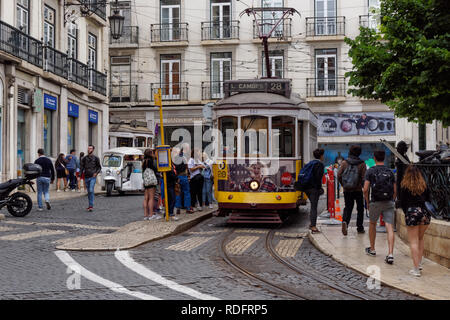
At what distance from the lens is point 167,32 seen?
37.7m

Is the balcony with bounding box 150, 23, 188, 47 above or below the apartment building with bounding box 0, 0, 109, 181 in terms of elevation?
above

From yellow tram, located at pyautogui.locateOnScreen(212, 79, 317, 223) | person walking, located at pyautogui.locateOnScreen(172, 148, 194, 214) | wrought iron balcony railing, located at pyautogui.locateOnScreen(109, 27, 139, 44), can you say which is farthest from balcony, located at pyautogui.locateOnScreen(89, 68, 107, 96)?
yellow tram, located at pyautogui.locateOnScreen(212, 79, 317, 223)

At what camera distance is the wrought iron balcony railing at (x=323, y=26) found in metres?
35.9

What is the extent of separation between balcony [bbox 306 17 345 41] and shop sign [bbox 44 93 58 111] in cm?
1511

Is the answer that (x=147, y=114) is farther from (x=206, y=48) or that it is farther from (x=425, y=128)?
(x=425, y=128)

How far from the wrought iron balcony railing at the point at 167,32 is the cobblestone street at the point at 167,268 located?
25.3 metres

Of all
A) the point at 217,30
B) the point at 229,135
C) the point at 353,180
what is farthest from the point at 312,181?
the point at 217,30

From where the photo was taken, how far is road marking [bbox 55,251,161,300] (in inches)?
260

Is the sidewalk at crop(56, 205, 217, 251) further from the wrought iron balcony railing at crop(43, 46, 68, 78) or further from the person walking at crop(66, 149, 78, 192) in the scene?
the wrought iron balcony railing at crop(43, 46, 68, 78)

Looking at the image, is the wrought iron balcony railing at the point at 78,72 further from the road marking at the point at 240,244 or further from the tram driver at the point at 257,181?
the road marking at the point at 240,244

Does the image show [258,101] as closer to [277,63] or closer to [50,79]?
[50,79]

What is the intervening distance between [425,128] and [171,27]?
1552cm
